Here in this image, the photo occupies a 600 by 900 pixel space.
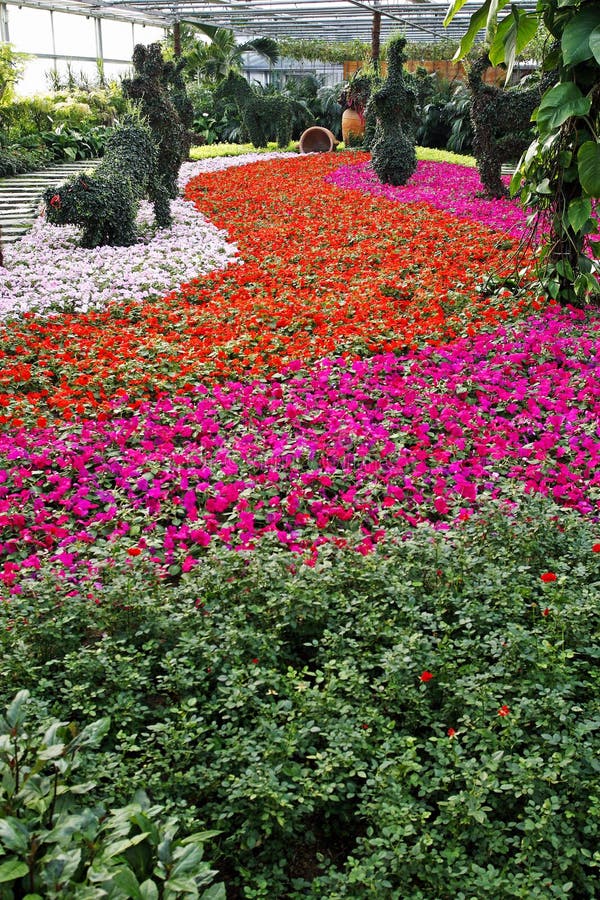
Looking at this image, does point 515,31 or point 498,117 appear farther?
point 498,117

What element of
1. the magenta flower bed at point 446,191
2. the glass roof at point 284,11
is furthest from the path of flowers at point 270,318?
the glass roof at point 284,11

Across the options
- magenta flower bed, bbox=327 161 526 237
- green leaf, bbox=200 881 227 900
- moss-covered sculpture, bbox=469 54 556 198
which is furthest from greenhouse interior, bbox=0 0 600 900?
moss-covered sculpture, bbox=469 54 556 198

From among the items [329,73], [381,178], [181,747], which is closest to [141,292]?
[181,747]

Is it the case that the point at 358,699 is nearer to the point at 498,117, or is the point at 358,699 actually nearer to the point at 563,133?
the point at 563,133

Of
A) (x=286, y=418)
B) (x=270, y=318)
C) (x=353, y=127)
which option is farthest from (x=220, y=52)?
(x=286, y=418)

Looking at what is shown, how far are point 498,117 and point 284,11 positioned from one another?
10.1 metres

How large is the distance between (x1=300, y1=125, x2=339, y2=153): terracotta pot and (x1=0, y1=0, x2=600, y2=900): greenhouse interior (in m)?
13.3

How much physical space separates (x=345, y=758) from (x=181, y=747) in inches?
15.7

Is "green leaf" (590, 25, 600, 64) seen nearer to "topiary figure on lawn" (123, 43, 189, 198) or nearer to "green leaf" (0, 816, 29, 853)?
"green leaf" (0, 816, 29, 853)

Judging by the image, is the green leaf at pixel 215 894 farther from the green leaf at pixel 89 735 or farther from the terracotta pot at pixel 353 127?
the terracotta pot at pixel 353 127

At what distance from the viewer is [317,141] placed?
20.8 meters

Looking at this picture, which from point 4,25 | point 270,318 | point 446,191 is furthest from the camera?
point 4,25

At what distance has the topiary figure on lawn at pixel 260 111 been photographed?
19156 millimetres

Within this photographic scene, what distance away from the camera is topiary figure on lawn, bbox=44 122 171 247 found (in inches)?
314
